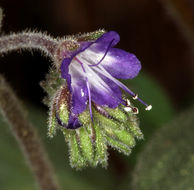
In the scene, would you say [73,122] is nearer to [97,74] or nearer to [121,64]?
[97,74]

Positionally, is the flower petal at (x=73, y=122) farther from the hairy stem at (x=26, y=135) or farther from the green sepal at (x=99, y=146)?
the hairy stem at (x=26, y=135)

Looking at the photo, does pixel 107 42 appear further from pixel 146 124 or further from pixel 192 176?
pixel 146 124

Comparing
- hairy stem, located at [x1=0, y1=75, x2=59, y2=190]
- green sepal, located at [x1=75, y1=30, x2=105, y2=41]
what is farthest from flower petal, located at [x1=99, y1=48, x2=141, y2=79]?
hairy stem, located at [x1=0, y1=75, x2=59, y2=190]

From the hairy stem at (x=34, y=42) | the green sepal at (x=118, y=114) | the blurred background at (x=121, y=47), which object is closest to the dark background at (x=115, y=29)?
Result: the blurred background at (x=121, y=47)

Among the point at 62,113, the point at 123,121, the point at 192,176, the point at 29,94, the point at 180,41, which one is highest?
the point at 29,94

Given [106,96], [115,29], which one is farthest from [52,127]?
[115,29]

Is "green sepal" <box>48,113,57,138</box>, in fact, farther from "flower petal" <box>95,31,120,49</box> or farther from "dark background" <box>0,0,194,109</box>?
"dark background" <box>0,0,194,109</box>

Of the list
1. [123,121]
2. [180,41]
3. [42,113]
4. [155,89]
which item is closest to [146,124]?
[155,89]
